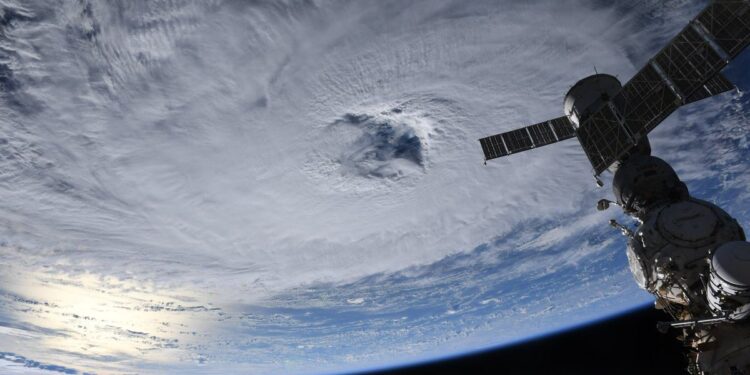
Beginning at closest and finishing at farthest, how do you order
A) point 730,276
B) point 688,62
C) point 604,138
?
point 730,276 < point 688,62 < point 604,138

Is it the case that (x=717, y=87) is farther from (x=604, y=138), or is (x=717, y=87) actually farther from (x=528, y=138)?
(x=528, y=138)

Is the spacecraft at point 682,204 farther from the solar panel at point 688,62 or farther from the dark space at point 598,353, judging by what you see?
the dark space at point 598,353

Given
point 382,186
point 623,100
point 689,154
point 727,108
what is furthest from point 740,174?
point 382,186

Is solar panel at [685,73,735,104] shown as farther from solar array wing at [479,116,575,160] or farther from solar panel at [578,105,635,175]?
solar array wing at [479,116,575,160]

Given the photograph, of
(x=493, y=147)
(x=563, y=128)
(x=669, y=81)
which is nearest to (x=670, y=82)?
(x=669, y=81)

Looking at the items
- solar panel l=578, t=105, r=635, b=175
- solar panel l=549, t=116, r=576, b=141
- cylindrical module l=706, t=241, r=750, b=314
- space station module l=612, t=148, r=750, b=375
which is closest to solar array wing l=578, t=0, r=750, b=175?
solar panel l=578, t=105, r=635, b=175

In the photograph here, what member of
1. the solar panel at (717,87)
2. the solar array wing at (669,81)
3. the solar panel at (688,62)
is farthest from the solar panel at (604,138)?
the solar panel at (717,87)
